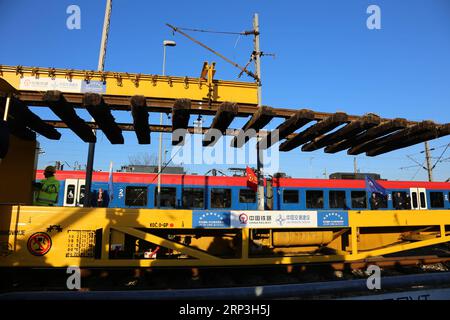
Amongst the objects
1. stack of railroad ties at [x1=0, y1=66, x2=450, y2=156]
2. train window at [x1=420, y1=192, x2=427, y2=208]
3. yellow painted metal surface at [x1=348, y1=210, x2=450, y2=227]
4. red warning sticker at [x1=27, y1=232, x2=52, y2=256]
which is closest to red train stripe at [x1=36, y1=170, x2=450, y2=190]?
train window at [x1=420, y1=192, x2=427, y2=208]

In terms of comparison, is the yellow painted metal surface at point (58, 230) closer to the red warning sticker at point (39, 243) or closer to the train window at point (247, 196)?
the red warning sticker at point (39, 243)

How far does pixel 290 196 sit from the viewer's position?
15.9 meters

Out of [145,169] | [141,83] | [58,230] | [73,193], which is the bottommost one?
[58,230]

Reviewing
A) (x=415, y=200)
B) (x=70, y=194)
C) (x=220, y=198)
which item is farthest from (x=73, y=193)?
(x=415, y=200)

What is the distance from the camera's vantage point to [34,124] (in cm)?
637

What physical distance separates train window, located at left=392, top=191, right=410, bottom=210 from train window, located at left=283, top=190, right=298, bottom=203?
5755mm

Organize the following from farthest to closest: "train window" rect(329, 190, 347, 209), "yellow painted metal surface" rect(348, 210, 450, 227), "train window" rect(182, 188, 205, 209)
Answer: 1. "train window" rect(329, 190, 347, 209)
2. "train window" rect(182, 188, 205, 209)
3. "yellow painted metal surface" rect(348, 210, 450, 227)

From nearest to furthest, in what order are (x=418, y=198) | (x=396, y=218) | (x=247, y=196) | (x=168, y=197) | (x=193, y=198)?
(x=396, y=218), (x=168, y=197), (x=193, y=198), (x=247, y=196), (x=418, y=198)

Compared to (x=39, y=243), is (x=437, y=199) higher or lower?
higher

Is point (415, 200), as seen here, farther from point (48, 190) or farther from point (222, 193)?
point (48, 190)

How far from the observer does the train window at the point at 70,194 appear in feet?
45.4

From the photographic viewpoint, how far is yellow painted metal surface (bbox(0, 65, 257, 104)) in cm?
621

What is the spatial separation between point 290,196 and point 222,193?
343 cm

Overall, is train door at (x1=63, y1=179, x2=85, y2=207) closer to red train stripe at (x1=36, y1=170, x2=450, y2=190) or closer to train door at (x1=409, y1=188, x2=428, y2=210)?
red train stripe at (x1=36, y1=170, x2=450, y2=190)
